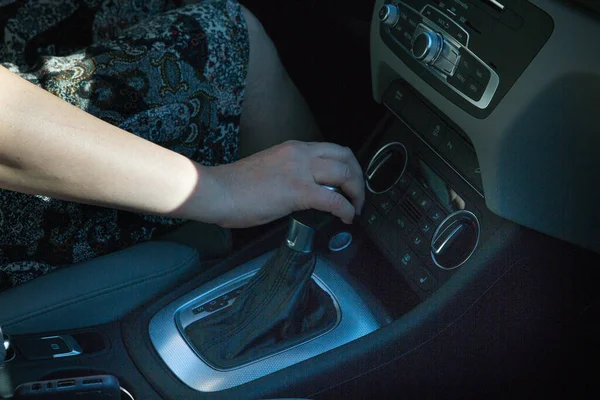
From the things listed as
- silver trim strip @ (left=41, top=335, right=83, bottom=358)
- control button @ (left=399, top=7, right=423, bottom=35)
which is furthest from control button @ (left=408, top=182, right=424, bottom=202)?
silver trim strip @ (left=41, top=335, right=83, bottom=358)

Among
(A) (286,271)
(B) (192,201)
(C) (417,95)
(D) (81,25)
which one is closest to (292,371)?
(A) (286,271)

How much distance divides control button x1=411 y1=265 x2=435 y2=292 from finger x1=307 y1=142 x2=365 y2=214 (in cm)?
12

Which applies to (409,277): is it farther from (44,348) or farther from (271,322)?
(44,348)

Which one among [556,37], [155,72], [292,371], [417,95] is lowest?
[292,371]

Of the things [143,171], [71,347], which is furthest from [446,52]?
[71,347]

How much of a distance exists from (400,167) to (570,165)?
0.28m

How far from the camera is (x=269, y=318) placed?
39.4 inches

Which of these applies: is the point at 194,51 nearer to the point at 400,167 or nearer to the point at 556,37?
the point at 400,167

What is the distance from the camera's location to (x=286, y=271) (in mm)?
1023

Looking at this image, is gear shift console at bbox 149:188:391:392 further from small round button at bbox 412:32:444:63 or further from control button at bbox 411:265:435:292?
small round button at bbox 412:32:444:63

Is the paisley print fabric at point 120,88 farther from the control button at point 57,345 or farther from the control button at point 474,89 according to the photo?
the control button at point 474,89

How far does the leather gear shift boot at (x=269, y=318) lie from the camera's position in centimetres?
100

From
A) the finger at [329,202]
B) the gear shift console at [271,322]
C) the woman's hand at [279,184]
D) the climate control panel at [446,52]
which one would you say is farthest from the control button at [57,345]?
the climate control panel at [446,52]

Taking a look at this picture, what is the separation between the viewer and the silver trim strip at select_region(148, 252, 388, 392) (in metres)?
0.98
